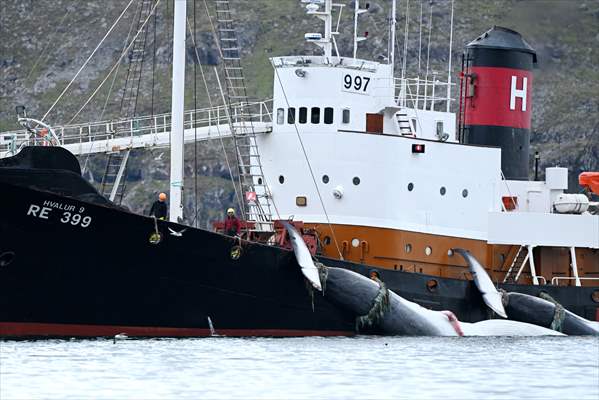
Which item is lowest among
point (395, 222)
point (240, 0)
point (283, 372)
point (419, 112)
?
point (283, 372)

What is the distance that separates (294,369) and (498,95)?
15379 mm

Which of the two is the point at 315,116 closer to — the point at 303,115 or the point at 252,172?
the point at 303,115

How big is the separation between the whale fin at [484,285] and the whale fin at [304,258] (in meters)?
4.71

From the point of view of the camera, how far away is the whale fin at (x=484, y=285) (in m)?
41.6

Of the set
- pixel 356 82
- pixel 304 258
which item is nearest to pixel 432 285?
pixel 304 258

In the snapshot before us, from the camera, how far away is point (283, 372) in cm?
3209

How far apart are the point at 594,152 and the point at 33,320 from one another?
98131mm

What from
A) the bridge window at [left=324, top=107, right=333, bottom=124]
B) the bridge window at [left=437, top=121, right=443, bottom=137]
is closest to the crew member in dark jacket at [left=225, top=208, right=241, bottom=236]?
the bridge window at [left=324, top=107, right=333, bottom=124]

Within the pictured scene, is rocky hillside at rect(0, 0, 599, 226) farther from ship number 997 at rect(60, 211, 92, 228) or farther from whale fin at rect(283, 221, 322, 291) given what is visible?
ship number 997 at rect(60, 211, 92, 228)

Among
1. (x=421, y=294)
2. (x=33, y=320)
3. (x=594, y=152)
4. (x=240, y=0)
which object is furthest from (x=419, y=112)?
(x=240, y=0)

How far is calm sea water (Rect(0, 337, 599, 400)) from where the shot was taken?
29.5 meters

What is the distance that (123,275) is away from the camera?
1470 inches

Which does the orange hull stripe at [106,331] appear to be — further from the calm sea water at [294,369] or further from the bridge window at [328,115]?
the bridge window at [328,115]

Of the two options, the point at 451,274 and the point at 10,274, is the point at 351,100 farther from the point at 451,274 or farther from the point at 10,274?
the point at 10,274
